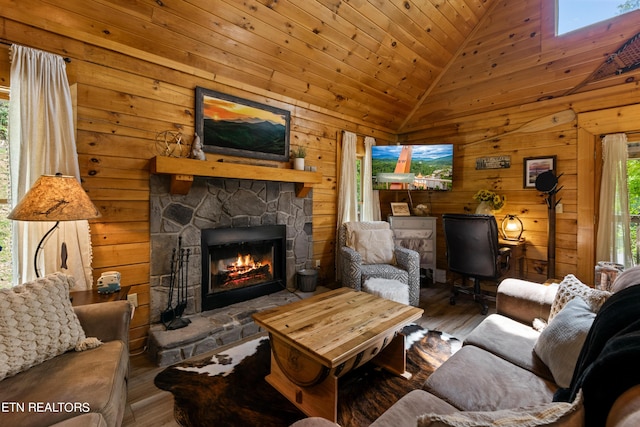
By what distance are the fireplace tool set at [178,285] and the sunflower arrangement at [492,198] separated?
3.62 meters

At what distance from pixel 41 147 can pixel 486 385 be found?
3032mm

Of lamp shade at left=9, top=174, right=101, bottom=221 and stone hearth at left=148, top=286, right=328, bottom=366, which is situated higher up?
lamp shade at left=9, top=174, right=101, bottom=221

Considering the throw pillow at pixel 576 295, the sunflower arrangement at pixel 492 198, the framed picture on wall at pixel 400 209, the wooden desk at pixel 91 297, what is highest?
the sunflower arrangement at pixel 492 198

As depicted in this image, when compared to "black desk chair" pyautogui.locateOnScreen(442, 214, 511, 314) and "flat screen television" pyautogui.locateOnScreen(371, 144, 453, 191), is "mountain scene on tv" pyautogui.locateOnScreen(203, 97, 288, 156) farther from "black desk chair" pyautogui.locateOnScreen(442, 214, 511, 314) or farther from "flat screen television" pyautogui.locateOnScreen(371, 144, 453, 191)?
"black desk chair" pyautogui.locateOnScreen(442, 214, 511, 314)

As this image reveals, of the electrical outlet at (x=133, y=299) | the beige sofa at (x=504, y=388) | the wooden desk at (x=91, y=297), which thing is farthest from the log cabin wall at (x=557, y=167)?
the wooden desk at (x=91, y=297)

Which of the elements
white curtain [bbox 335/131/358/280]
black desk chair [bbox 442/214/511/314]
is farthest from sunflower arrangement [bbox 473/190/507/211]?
white curtain [bbox 335/131/358/280]

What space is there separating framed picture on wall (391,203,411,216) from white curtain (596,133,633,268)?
216 cm

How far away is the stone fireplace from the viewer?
251 centimetres

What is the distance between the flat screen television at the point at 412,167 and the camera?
4.06 meters

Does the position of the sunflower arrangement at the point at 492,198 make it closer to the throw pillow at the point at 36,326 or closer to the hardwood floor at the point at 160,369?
the hardwood floor at the point at 160,369

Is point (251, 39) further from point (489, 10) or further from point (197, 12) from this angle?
point (489, 10)

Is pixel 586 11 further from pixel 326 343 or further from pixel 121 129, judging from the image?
pixel 121 129

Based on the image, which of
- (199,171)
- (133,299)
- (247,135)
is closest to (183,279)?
(133,299)

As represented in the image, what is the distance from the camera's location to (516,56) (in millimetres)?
3471
